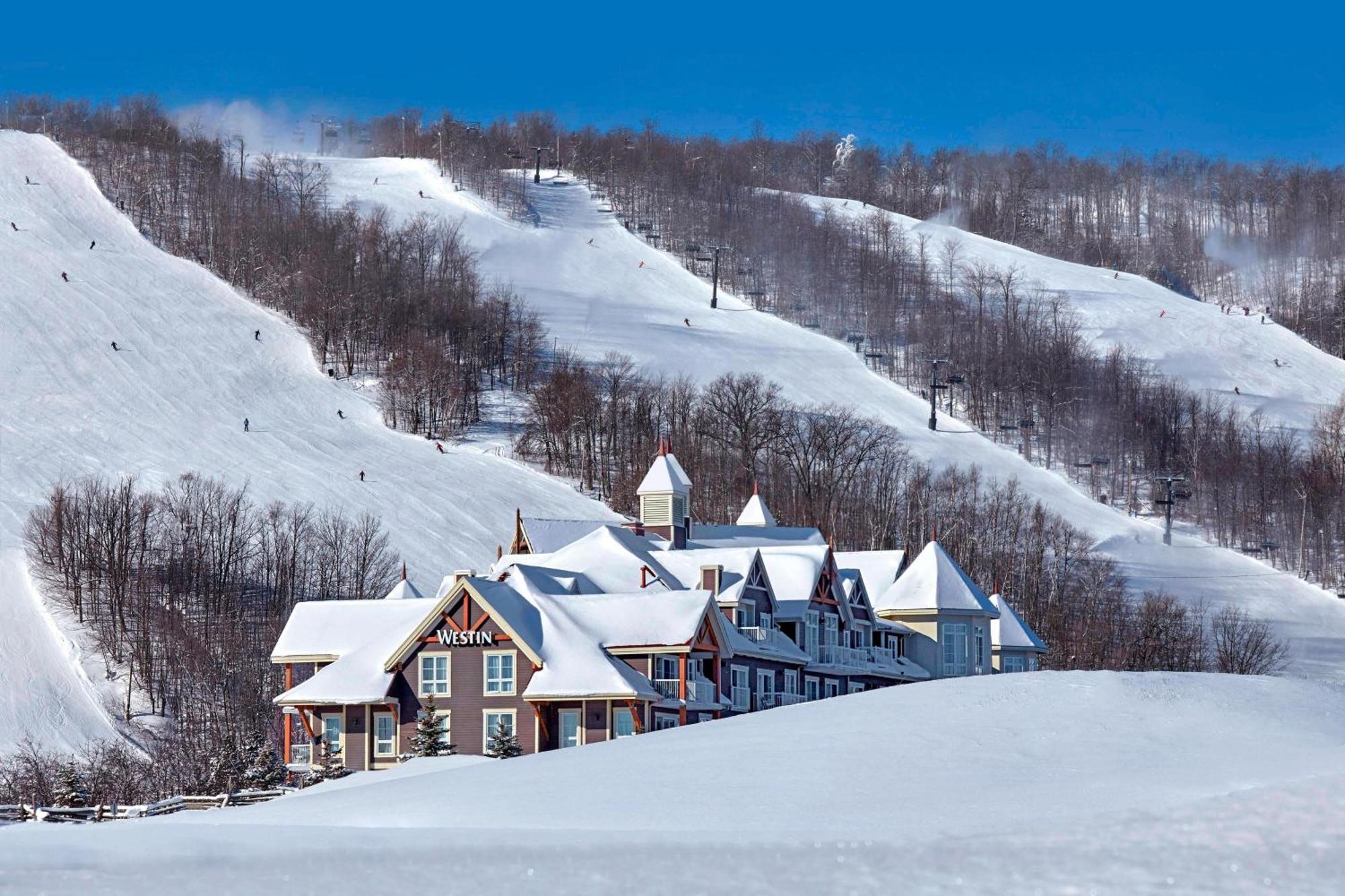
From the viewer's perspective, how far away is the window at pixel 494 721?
5288 cm

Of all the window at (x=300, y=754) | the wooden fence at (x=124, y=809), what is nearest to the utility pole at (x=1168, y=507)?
the window at (x=300, y=754)

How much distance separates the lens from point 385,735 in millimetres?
54688

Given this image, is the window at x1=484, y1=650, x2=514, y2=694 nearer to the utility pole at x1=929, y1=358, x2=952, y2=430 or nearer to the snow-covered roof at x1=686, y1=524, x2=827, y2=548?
the snow-covered roof at x1=686, y1=524, x2=827, y2=548

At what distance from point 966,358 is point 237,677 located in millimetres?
87486

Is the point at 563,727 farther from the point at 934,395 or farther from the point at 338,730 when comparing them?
the point at 934,395

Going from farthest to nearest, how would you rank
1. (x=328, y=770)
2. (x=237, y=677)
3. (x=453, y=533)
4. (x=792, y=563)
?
(x=453, y=533) < (x=237, y=677) < (x=792, y=563) < (x=328, y=770)

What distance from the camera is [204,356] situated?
4835 inches

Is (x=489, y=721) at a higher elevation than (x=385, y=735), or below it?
higher

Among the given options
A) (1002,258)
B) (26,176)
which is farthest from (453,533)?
(1002,258)

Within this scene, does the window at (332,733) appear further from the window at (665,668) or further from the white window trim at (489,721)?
the window at (665,668)

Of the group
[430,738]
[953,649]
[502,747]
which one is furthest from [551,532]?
[502,747]

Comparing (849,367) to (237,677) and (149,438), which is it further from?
(237,677)

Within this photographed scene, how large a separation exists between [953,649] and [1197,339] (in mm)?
98152

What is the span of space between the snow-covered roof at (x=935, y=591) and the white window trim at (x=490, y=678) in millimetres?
23869
